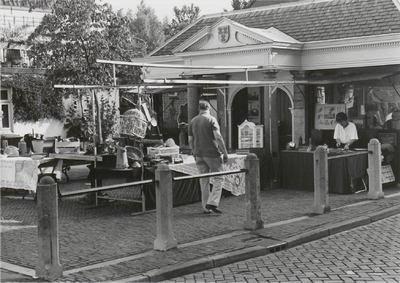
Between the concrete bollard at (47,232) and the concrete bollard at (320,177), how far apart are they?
4878mm

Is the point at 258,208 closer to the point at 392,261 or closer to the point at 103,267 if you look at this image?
the point at 392,261

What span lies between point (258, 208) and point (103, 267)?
2.74 meters

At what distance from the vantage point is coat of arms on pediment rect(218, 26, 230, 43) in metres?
14.1

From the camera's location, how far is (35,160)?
10.7m


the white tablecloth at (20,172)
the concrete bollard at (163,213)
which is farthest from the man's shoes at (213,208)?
the white tablecloth at (20,172)

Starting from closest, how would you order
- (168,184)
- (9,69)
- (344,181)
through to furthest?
1. (168,184)
2. (344,181)
3. (9,69)

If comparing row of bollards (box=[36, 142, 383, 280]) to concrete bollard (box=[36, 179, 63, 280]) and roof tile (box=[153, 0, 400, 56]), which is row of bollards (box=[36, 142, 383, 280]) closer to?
concrete bollard (box=[36, 179, 63, 280])

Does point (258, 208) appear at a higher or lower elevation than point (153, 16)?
lower

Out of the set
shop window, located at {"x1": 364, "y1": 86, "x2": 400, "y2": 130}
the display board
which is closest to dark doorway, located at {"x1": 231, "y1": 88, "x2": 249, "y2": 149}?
the display board

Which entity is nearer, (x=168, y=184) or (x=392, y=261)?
(x=392, y=261)

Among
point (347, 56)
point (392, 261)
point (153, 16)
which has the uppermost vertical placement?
point (153, 16)

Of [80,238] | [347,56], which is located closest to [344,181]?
[347,56]

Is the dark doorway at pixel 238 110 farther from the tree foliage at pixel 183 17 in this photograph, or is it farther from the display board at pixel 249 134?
the tree foliage at pixel 183 17

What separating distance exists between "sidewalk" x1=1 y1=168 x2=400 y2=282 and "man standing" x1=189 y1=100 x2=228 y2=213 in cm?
33
